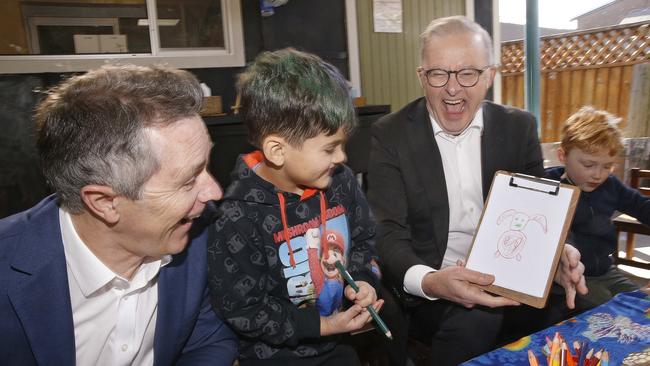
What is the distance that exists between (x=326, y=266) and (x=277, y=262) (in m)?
0.15

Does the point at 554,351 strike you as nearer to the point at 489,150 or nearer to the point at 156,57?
the point at 489,150

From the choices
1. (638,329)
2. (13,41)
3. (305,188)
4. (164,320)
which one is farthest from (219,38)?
(638,329)

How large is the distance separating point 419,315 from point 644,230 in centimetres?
146

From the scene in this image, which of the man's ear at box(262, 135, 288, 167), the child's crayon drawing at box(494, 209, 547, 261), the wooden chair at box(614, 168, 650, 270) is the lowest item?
the wooden chair at box(614, 168, 650, 270)

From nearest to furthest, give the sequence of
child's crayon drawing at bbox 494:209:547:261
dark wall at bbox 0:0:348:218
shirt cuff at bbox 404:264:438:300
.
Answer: child's crayon drawing at bbox 494:209:547:261, shirt cuff at bbox 404:264:438:300, dark wall at bbox 0:0:348:218

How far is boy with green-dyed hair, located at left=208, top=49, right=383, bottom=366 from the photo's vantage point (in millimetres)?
1181

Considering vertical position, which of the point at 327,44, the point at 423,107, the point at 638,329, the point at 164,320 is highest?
the point at 327,44

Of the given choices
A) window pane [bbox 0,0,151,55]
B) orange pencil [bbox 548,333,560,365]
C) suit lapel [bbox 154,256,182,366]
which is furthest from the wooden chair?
window pane [bbox 0,0,151,55]

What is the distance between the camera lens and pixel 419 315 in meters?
1.69

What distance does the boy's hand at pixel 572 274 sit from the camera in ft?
4.77

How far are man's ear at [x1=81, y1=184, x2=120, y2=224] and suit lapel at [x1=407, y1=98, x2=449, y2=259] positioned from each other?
3.59ft

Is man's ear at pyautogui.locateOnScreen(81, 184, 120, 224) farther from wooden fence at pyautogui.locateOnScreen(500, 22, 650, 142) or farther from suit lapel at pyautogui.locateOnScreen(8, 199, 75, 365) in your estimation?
wooden fence at pyautogui.locateOnScreen(500, 22, 650, 142)

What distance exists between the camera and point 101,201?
953mm

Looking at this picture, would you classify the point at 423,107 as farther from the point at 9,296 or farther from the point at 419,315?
the point at 9,296
